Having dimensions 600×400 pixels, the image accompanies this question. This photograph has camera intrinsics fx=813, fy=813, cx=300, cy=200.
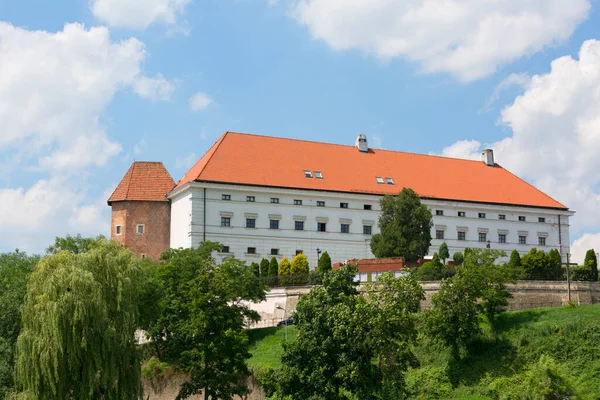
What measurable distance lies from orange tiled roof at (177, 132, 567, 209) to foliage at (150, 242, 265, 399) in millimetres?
14288

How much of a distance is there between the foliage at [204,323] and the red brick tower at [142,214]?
15.0 meters

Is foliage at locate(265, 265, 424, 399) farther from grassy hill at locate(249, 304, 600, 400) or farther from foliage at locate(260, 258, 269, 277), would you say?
foliage at locate(260, 258, 269, 277)

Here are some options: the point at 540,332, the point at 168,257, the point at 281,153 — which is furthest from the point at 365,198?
the point at 540,332

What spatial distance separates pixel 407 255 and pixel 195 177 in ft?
50.6

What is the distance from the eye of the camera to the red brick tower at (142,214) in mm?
56344

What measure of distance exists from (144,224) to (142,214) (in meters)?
0.72

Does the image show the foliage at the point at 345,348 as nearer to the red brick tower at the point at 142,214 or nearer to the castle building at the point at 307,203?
the castle building at the point at 307,203

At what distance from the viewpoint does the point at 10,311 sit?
36.7 metres

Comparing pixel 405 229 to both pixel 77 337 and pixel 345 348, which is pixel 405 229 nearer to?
pixel 345 348

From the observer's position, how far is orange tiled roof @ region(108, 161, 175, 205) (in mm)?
57312

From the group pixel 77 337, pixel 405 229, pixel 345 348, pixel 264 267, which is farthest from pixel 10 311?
pixel 405 229

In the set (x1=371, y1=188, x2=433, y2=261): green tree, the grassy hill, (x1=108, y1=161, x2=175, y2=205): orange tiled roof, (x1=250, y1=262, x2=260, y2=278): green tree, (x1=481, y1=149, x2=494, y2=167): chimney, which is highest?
(x1=481, y1=149, x2=494, y2=167): chimney

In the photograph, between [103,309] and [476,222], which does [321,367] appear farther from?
[476,222]

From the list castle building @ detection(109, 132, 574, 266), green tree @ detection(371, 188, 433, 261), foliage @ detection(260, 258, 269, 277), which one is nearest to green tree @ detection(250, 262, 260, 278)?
foliage @ detection(260, 258, 269, 277)
